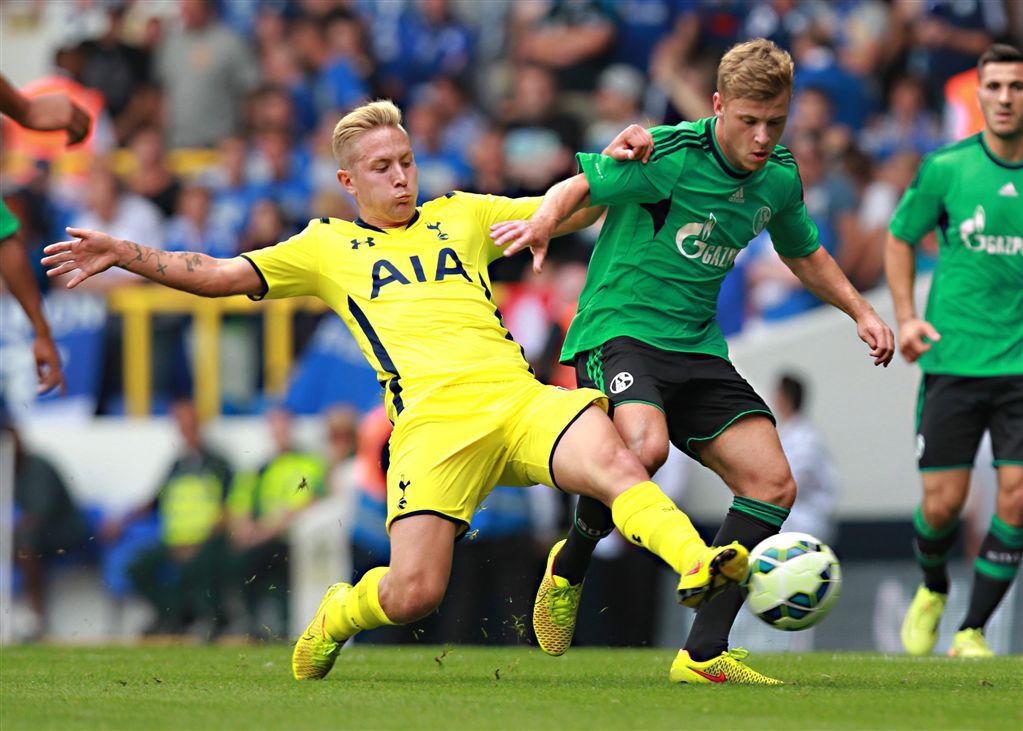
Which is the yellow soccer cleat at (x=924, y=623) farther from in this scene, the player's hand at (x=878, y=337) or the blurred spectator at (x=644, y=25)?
the blurred spectator at (x=644, y=25)

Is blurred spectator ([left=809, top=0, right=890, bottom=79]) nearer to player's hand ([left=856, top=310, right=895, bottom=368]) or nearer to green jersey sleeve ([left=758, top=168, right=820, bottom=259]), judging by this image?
green jersey sleeve ([left=758, top=168, right=820, bottom=259])

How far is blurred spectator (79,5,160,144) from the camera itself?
17031 millimetres

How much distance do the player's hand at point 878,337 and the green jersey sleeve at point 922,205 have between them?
187 centimetres

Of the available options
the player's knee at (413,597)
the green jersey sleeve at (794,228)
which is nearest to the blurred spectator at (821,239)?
the green jersey sleeve at (794,228)

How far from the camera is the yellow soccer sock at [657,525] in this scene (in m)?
5.79

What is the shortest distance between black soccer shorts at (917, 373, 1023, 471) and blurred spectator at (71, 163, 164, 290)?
8203 millimetres

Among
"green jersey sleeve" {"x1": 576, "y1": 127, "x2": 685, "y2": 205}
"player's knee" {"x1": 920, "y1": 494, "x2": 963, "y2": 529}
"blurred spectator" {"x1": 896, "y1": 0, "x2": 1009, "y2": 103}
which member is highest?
"blurred spectator" {"x1": 896, "y1": 0, "x2": 1009, "y2": 103}

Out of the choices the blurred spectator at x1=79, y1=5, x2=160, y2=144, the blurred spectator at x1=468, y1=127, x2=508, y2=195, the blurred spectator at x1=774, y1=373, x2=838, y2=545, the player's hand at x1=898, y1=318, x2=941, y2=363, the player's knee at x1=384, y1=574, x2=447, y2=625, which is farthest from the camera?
the blurred spectator at x1=79, y1=5, x2=160, y2=144

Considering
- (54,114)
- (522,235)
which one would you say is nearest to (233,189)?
(54,114)

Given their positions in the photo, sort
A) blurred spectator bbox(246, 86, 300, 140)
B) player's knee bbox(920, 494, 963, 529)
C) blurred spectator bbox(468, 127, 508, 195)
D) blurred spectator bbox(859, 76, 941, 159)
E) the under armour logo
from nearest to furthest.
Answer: the under armour logo
player's knee bbox(920, 494, 963, 529)
blurred spectator bbox(468, 127, 508, 195)
blurred spectator bbox(859, 76, 941, 159)
blurred spectator bbox(246, 86, 300, 140)

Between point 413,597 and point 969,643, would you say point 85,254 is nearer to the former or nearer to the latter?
point 413,597

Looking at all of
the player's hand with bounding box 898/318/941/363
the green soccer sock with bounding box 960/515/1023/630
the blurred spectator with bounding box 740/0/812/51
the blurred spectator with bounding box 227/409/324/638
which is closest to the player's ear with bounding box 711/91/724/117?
the player's hand with bounding box 898/318/941/363

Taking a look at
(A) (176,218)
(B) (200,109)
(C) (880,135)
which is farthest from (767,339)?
(B) (200,109)

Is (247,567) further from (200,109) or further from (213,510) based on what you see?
(200,109)
